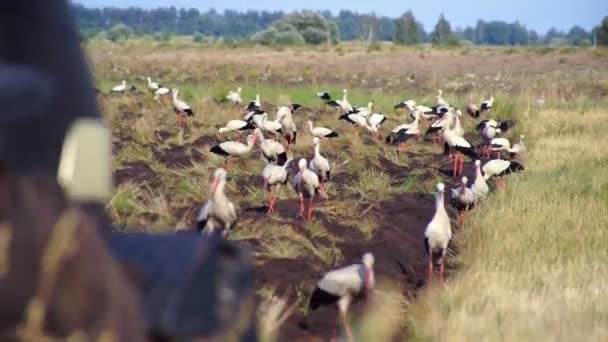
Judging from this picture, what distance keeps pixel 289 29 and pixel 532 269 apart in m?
85.4

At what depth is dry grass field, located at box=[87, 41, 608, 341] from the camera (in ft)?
18.0

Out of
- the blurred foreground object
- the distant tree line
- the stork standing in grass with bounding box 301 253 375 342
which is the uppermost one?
the blurred foreground object

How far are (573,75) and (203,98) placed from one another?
25.1 m

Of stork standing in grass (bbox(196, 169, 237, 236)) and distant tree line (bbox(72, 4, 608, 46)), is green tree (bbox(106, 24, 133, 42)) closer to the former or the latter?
distant tree line (bbox(72, 4, 608, 46))

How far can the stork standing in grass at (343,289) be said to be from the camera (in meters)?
5.51

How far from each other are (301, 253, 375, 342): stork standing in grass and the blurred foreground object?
4.29 metres

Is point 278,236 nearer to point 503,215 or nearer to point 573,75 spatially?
point 503,215

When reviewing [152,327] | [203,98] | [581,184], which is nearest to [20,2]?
[152,327]

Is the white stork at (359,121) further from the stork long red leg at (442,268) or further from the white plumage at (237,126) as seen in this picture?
the stork long red leg at (442,268)

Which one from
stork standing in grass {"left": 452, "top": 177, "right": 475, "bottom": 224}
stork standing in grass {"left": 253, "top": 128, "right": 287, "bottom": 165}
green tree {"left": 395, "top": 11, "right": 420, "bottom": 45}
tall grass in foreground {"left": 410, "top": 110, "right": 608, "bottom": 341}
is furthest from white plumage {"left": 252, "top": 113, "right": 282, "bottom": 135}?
green tree {"left": 395, "top": 11, "right": 420, "bottom": 45}

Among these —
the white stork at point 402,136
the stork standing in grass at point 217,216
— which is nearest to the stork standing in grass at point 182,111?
the white stork at point 402,136

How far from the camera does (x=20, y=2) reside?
111cm

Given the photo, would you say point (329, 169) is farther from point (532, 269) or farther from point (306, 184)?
point (532, 269)

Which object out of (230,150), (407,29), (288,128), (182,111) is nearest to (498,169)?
(230,150)
